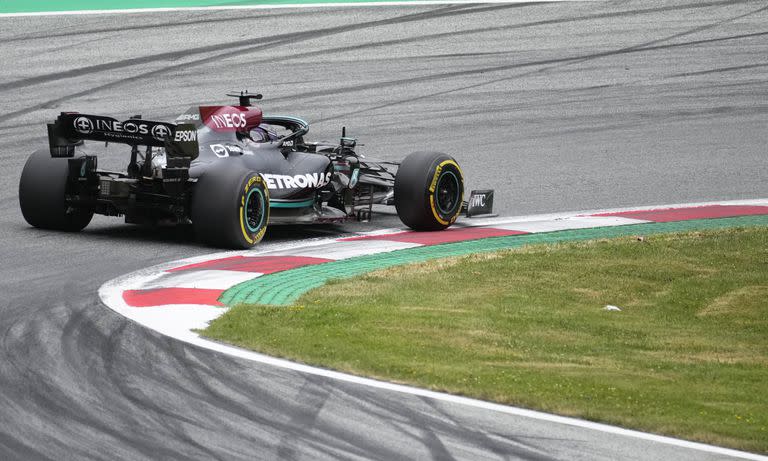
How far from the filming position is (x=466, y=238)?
14.8 metres

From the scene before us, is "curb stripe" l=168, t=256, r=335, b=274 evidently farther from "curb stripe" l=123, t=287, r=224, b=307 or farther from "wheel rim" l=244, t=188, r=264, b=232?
"curb stripe" l=123, t=287, r=224, b=307

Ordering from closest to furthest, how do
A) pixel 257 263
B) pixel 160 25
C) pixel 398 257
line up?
pixel 257 263 < pixel 398 257 < pixel 160 25

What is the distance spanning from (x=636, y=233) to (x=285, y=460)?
30.7 feet

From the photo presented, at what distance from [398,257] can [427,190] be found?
1.87 metres

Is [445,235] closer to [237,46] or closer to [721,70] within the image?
[721,70]

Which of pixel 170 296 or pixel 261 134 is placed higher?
pixel 261 134

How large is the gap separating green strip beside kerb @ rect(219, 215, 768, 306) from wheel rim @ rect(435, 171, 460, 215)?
923mm

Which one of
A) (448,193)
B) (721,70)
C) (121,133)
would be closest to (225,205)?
(121,133)

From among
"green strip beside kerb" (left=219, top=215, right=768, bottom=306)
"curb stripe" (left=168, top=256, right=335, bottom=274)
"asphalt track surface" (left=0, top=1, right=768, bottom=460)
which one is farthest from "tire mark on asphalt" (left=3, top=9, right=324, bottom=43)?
"curb stripe" (left=168, top=256, right=335, bottom=274)

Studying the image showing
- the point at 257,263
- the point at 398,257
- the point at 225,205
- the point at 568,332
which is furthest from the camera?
the point at 398,257

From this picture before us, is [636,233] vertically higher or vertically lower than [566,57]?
lower

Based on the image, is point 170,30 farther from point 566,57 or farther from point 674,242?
point 674,242

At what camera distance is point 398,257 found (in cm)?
1324

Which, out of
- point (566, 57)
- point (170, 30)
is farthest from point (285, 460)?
point (170, 30)
